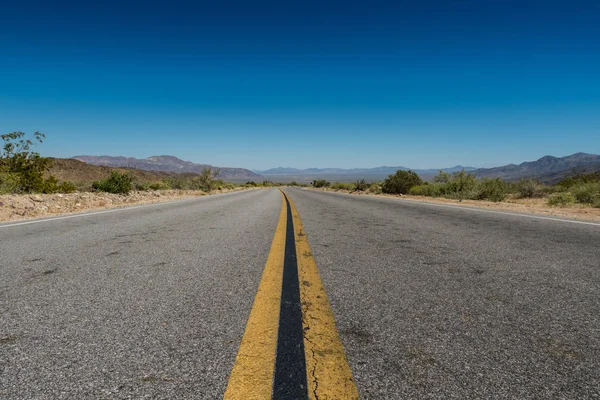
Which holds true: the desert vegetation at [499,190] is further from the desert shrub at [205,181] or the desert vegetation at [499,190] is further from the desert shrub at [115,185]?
the desert shrub at [205,181]

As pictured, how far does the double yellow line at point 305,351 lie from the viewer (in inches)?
47.3

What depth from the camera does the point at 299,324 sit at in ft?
5.73

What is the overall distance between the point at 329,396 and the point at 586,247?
4.48 m

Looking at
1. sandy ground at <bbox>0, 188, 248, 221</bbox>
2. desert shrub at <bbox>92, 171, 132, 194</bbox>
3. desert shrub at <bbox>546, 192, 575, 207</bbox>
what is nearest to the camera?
sandy ground at <bbox>0, 188, 248, 221</bbox>

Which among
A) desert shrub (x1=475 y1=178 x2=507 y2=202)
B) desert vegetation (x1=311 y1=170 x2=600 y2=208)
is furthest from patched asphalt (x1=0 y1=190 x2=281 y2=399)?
desert shrub (x1=475 y1=178 x2=507 y2=202)

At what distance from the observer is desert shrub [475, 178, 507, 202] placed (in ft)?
53.0

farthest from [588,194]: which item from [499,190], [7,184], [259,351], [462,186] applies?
[7,184]

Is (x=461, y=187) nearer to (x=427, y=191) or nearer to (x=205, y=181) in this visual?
(x=427, y=191)

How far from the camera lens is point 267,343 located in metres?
1.53

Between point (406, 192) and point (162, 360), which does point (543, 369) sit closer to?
point (162, 360)

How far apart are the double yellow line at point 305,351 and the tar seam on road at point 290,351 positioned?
0.02 metres

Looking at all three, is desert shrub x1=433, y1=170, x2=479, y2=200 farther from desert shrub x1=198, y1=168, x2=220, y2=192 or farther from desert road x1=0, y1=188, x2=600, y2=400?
desert shrub x1=198, y1=168, x2=220, y2=192

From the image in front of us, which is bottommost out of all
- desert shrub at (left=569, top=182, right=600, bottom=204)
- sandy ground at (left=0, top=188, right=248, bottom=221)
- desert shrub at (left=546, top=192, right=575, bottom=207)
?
sandy ground at (left=0, top=188, right=248, bottom=221)

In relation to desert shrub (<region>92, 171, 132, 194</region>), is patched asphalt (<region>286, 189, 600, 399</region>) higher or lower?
lower
